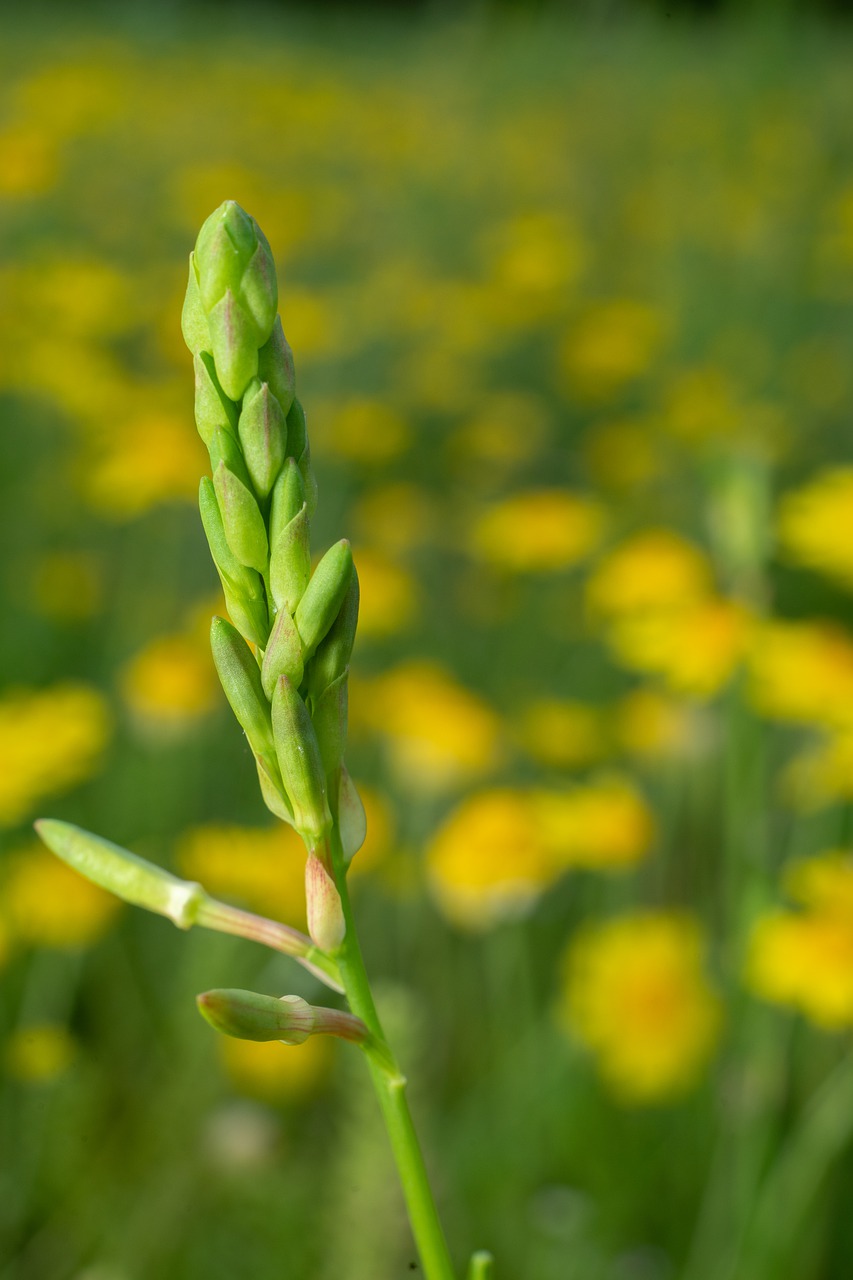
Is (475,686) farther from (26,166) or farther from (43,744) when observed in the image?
(26,166)

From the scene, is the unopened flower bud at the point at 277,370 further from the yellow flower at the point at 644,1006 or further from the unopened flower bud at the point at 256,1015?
the yellow flower at the point at 644,1006

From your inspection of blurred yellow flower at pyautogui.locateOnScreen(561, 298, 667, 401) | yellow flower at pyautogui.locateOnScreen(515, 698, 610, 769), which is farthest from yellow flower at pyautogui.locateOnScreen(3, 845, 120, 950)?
blurred yellow flower at pyautogui.locateOnScreen(561, 298, 667, 401)

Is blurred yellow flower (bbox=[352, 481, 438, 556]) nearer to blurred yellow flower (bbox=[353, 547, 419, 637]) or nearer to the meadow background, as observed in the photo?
the meadow background

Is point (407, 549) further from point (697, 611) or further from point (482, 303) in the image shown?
point (697, 611)

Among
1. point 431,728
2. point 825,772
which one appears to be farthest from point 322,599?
point 431,728

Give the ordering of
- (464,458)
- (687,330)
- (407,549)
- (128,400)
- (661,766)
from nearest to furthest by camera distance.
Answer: (661,766)
(128,400)
(407,549)
(464,458)
(687,330)

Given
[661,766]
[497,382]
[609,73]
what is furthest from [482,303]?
[609,73]

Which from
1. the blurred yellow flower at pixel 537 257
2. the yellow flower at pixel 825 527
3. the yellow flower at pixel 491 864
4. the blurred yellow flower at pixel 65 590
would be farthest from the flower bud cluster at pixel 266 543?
the blurred yellow flower at pixel 537 257
